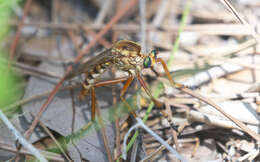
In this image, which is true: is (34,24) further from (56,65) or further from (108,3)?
(108,3)

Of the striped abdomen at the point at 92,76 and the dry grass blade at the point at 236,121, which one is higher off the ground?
the striped abdomen at the point at 92,76

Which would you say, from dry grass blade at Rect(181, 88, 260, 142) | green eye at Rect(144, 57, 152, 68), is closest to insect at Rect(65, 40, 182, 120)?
green eye at Rect(144, 57, 152, 68)

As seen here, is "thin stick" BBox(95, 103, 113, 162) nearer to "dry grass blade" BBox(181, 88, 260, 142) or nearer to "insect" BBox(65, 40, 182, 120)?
"insect" BBox(65, 40, 182, 120)

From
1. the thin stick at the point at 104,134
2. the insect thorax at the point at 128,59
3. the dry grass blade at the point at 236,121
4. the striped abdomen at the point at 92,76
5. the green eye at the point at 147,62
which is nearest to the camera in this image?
the dry grass blade at the point at 236,121

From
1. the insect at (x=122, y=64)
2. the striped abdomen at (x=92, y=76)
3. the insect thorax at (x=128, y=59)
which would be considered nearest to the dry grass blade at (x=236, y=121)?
the insect at (x=122, y=64)

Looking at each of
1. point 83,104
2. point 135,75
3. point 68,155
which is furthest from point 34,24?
point 68,155

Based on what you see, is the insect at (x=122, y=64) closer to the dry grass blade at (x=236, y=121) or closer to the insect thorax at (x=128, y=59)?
the insect thorax at (x=128, y=59)

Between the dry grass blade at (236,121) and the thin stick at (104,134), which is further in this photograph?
the thin stick at (104,134)

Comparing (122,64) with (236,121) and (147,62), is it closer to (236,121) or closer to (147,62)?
(147,62)

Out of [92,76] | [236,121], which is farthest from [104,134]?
[236,121]
